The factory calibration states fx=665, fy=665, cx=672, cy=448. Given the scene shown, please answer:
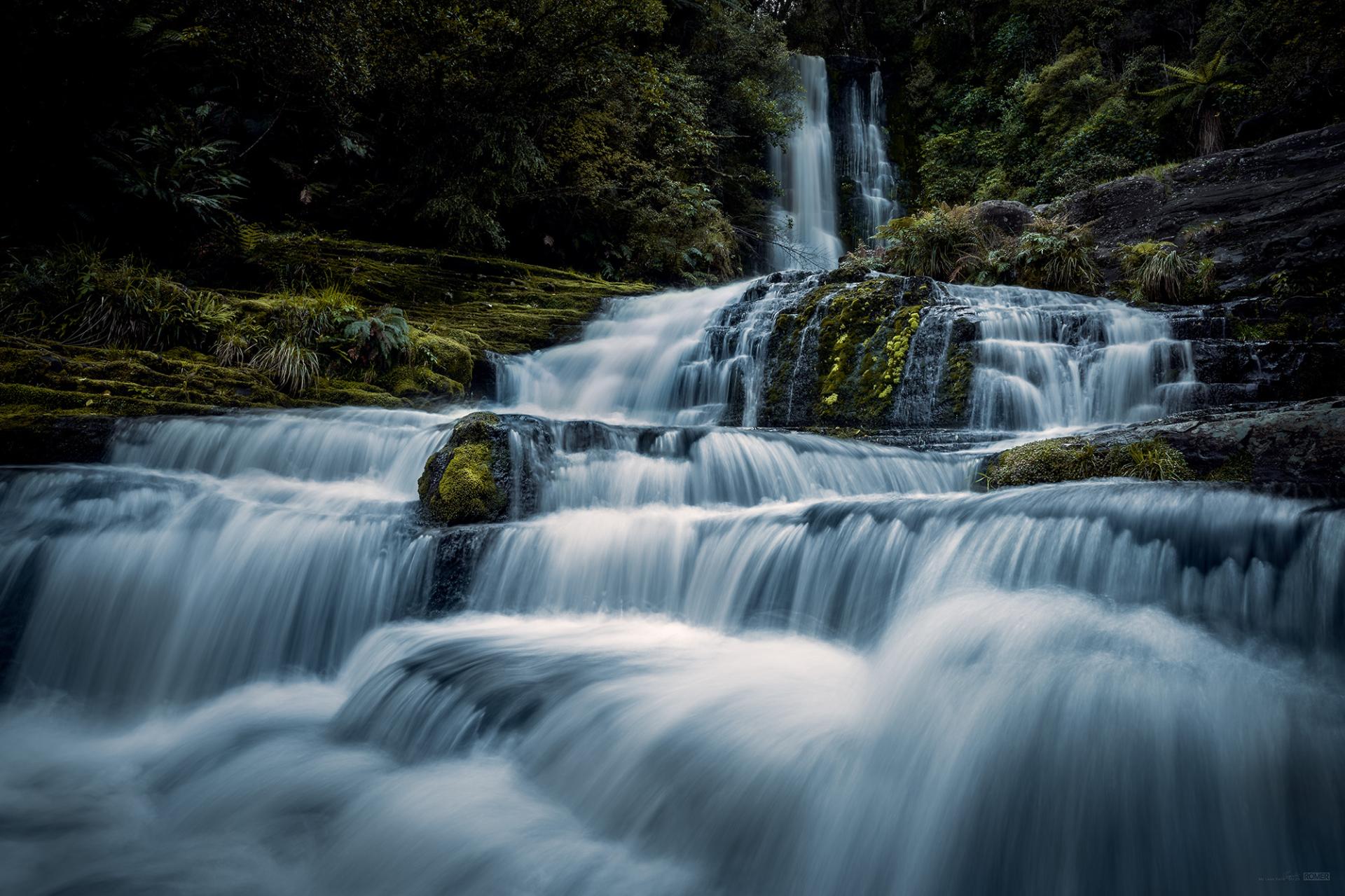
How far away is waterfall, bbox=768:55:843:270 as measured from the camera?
21.1 m

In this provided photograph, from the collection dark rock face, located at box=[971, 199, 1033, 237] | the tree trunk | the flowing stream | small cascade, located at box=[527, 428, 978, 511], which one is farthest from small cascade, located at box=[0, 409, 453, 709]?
the tree trunk

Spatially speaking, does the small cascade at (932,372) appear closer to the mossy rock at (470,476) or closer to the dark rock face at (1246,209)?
the dark rock face at (1246,209)

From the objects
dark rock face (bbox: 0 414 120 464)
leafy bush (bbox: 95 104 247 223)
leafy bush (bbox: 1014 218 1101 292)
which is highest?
leafy bush (bbox: 95 104 247 223)

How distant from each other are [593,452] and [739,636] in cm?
237

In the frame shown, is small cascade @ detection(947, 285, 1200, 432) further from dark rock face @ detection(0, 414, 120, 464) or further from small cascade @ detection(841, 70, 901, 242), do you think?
small cascade @ detection(841, 70, 901, 242)

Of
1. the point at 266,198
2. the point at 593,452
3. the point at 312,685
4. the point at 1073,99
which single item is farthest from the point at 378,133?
the point at 1073,99

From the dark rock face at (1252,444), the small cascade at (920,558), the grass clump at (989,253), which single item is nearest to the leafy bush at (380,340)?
the small cascade at (920,558)

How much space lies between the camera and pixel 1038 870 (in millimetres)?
2131

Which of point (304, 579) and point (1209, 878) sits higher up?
point (304, 579)

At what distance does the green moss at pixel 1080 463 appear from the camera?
14.5 feet

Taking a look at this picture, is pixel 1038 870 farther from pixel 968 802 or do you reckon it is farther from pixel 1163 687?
pixel 1163 687

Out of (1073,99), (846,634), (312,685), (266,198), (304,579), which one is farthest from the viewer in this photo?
(1073,99)

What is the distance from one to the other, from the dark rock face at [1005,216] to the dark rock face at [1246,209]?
2.77ft

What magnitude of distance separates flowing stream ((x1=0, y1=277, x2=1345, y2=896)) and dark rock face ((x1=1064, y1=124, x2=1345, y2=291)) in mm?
6354
